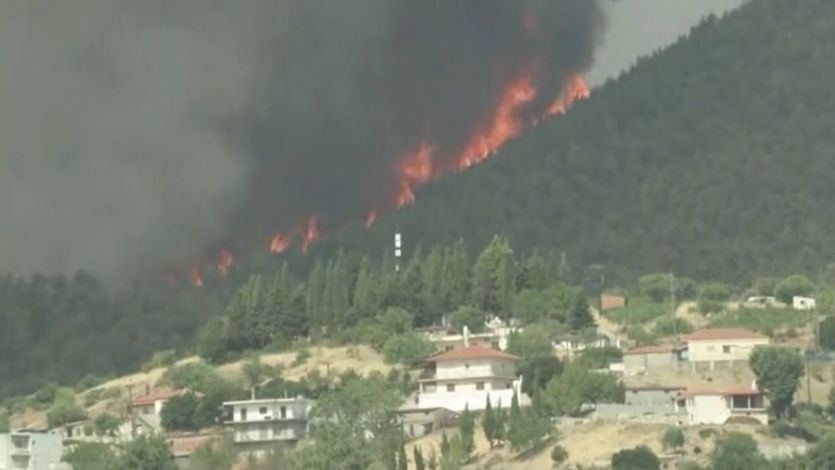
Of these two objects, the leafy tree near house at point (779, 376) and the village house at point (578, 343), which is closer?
the leafy tree near house at point (779, 376)

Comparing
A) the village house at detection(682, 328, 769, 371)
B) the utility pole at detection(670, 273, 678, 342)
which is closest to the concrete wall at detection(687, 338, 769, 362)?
the village house at detection(682, 328, 769, 371)

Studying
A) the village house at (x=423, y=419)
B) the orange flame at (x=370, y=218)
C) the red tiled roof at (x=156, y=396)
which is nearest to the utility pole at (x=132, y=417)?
the red tiled roof at (x=156, y=396)

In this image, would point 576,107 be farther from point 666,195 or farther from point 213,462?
point 213,462

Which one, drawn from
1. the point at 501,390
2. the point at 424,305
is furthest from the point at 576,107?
the point at 501,390

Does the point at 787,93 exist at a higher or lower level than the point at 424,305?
higher

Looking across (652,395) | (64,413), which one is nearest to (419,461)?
(652,395)

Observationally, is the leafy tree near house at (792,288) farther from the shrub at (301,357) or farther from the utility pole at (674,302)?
the shrub at (301,357)
